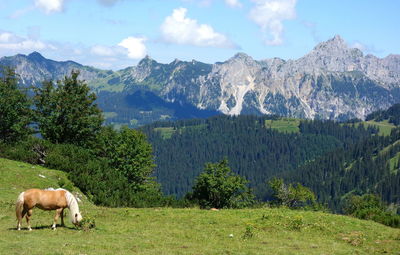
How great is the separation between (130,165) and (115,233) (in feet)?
161

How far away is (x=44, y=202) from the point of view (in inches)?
1017

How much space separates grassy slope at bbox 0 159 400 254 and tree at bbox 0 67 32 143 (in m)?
27.1

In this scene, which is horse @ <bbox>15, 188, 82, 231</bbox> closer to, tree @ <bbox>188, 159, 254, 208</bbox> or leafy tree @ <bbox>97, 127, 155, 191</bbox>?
tree @ <bbox>188, 159, 254, 208</bbox>

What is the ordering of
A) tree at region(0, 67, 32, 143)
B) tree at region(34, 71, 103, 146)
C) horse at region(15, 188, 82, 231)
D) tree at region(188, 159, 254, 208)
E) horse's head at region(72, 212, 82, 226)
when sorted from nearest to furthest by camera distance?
horse at region(15, 188, 82, 231)
horse's head at region(72, 212, 82, 226)
tree at region(0, 67, 32, 143)
tree at region(188, 159, 254, 208)
tree at region(34, 71, 103, 146)

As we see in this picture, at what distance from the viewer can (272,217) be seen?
112 ft

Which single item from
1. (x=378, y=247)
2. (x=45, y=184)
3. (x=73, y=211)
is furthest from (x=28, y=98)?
(x=378, y=247)

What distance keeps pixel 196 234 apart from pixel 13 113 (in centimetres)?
4882

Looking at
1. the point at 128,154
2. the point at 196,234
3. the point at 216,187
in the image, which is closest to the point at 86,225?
the point at 196,234

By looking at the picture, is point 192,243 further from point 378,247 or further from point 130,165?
point 130,165

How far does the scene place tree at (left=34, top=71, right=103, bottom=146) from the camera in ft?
231

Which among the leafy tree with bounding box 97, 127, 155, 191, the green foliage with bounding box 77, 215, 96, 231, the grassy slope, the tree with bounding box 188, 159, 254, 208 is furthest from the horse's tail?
the leafy tree with bounding box 97, 127, 155, 191

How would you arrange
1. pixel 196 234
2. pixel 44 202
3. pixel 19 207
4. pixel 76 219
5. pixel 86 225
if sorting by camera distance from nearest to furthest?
pixel 19 207, pixel 44 202, pixel 76 219, pixel 86 225, pixel 196 234

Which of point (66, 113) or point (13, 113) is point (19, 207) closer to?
point (13, 113)

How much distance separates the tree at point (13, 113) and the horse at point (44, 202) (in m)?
40.7
